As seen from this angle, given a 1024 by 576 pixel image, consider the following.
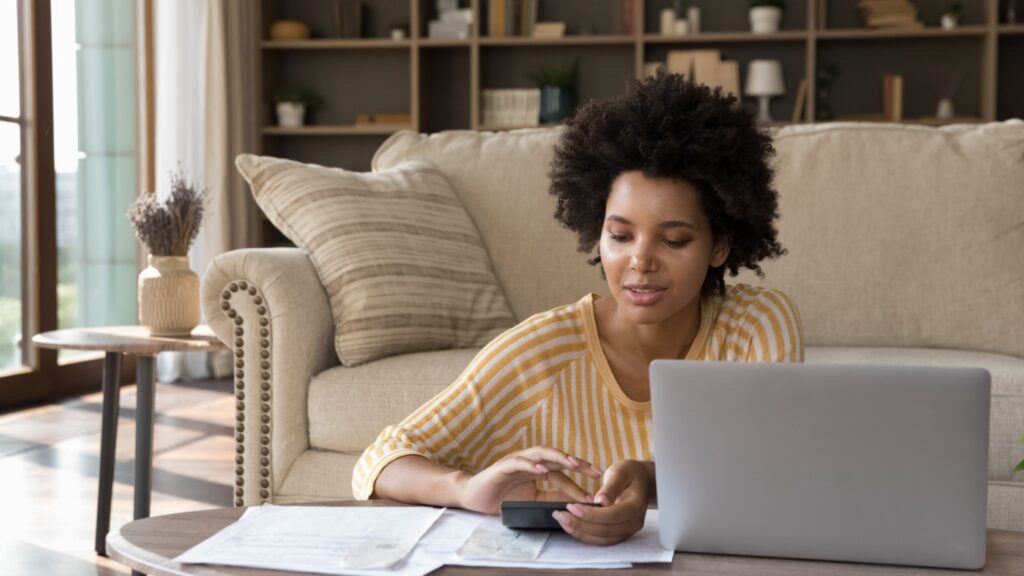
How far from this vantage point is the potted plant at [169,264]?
2.65 metres

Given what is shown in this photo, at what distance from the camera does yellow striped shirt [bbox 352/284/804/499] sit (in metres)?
1.37

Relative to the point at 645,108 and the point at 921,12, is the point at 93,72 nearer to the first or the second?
the point at 921,12

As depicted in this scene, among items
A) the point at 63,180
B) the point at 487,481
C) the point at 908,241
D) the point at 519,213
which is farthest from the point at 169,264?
the point at 63,180

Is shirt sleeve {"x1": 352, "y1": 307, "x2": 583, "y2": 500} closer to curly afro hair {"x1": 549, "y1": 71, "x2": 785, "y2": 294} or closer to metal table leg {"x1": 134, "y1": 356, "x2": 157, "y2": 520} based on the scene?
curly afro hair {"x1": 549, "y1": 71, "x2": 785, "y2": 294}

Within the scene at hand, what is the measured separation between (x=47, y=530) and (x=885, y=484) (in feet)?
7.77

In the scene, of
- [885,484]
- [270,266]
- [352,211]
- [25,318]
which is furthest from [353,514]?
[25,318]

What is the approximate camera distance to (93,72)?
506 cm

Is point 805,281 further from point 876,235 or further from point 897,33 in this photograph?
point 897,33

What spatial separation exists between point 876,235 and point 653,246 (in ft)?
5.15

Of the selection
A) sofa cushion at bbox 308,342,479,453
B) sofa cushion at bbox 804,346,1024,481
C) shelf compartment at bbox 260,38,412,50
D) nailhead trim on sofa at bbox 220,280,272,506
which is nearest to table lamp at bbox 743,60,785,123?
shelf compartment at bbox 260,38,412,50

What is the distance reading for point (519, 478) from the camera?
3.58 feet

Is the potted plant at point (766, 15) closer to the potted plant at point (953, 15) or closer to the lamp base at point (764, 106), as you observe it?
the lamp base at point (764, 106)

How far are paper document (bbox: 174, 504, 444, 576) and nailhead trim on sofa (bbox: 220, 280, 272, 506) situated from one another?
1.29 meters

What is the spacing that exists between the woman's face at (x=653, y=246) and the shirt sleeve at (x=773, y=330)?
0.41 ft
